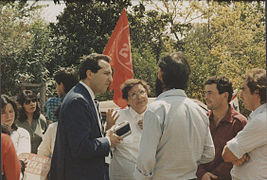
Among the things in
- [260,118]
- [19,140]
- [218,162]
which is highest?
A: [260,118]

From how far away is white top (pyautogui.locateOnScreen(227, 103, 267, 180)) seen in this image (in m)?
2.53

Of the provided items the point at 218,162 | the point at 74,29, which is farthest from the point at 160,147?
the point at 74,29

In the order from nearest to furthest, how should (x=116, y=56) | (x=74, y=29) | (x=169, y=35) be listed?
(x=116, y=56) → (x=74, y=29) → (x=169, y=35)

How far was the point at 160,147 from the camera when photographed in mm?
2473

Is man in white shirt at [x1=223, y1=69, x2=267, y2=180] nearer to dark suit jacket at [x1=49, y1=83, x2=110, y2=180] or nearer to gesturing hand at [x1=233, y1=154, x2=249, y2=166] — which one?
gesturing hand at [x1=233, y1=154, x2=249, y2=166]

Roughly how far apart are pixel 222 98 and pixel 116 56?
284cm

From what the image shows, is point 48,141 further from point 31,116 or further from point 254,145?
point 254,145

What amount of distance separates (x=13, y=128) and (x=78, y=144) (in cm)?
127

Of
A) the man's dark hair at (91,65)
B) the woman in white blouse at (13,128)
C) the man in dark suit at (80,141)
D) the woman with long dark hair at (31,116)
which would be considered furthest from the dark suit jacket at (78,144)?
the woman with long dark hair at (31,116)

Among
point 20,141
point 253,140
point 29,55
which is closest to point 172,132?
point 253,140

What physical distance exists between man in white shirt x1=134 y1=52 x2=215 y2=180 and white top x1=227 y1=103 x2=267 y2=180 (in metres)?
0.26

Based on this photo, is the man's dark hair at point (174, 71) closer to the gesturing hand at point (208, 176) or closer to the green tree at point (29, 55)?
the gesturing hand at point (208, 176)

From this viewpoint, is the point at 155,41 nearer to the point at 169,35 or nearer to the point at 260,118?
the point at 169,35

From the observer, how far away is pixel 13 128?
352cm
